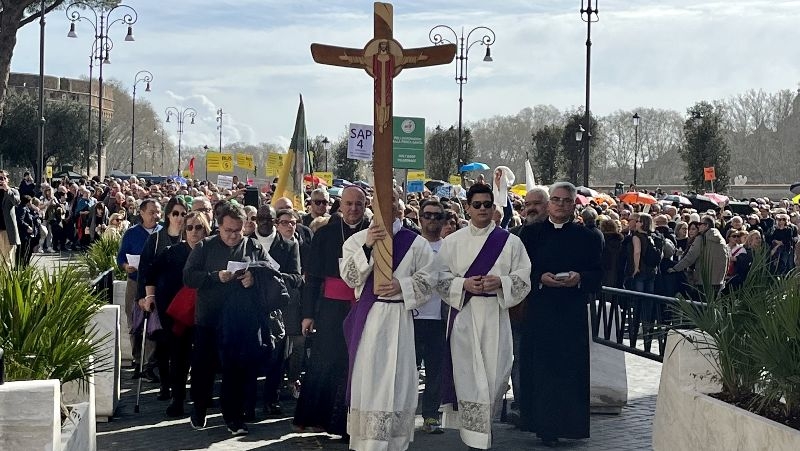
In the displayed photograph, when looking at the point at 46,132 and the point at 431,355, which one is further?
the point at 46,132

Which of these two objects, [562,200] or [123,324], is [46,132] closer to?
[123,324]

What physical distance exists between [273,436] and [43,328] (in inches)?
119

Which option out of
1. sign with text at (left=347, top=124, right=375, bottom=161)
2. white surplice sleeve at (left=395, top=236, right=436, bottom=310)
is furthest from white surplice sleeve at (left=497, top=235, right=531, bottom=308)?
sign with text at (left=347, top=124, right=375, bottom=161)

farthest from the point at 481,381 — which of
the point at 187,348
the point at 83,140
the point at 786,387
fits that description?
the point at 83,140

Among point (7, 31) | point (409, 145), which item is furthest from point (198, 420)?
point (7, 31)

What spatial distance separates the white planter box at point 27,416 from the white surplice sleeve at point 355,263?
298 centimetres

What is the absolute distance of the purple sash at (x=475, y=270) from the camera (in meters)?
8.16

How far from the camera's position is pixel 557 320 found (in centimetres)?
880

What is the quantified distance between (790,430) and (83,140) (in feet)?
238

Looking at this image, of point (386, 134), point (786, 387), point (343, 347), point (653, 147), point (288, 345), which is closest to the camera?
point (786, 387)

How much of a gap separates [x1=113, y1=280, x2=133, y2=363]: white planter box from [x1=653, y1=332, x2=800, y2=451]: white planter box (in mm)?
6363

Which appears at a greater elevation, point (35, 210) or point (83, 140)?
point (83, 140)

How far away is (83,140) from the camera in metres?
74.6

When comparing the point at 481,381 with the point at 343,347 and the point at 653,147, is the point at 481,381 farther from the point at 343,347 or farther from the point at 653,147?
the point at 653,147
